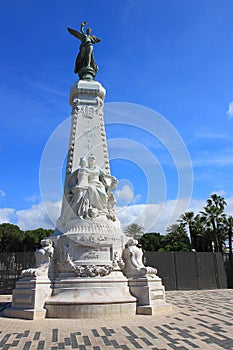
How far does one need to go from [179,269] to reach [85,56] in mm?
13756

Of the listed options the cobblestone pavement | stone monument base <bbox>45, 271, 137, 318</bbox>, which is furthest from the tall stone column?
the cobblestone pavement

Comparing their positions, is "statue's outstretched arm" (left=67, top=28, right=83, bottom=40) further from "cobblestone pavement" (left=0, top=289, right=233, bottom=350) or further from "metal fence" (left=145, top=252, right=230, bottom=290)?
"cobblestone pavement" (left=0, top=289, right=233, bottom=350)

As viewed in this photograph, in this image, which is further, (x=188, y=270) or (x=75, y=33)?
(x=188, y=270)

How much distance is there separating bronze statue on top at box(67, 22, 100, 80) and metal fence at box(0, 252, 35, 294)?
429 inches

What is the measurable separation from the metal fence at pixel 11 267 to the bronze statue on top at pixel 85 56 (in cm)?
1091

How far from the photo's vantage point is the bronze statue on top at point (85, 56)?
1437 centimetres

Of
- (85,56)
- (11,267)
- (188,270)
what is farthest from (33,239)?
(85,56)

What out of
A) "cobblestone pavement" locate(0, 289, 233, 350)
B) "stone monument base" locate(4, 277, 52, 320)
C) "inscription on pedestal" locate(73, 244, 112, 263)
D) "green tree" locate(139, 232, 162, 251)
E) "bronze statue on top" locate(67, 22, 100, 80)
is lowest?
"cobblestone pavement" locate(0, 289, 233, 350)

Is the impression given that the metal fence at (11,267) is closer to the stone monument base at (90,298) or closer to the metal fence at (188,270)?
the metal fence at (188,270)

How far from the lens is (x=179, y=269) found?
18.3 meters

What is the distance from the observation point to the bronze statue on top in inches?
566

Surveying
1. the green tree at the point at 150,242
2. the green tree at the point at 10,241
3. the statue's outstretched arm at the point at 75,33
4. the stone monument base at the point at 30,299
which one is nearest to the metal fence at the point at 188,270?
the stone monument base at the point at 30,299

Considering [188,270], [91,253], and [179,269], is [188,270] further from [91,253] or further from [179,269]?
[91,253]

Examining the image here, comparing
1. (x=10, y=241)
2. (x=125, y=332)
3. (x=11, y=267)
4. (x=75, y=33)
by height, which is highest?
(x=75, y=33)
